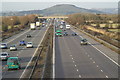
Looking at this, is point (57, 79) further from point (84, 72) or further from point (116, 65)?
point (116, 65)

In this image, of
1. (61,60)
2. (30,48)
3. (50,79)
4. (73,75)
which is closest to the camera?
(50,79)

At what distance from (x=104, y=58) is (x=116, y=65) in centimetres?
477

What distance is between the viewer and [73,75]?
918 inches

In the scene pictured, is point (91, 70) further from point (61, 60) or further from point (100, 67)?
point (61, 60)

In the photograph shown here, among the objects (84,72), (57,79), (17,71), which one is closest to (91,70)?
(84,72)

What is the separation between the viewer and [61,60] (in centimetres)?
3158

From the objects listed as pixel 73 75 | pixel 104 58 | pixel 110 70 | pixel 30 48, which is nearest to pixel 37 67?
pixel 73 75

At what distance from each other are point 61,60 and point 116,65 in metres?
6.36

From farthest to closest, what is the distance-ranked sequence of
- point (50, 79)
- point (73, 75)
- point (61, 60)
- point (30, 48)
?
point (30, 48) < point (61, 60) < point (73, 75) < point (50, 79)

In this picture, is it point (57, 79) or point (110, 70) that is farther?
point (110, 70)

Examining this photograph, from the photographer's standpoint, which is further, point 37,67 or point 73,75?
point 37,67

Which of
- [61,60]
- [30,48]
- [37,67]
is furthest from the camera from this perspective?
[30,48]

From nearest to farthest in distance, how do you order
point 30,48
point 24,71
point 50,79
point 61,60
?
1. point 50,79
2. point 24,71
3. point 61,60
4. point 30,48

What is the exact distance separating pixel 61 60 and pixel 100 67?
5755 mm
